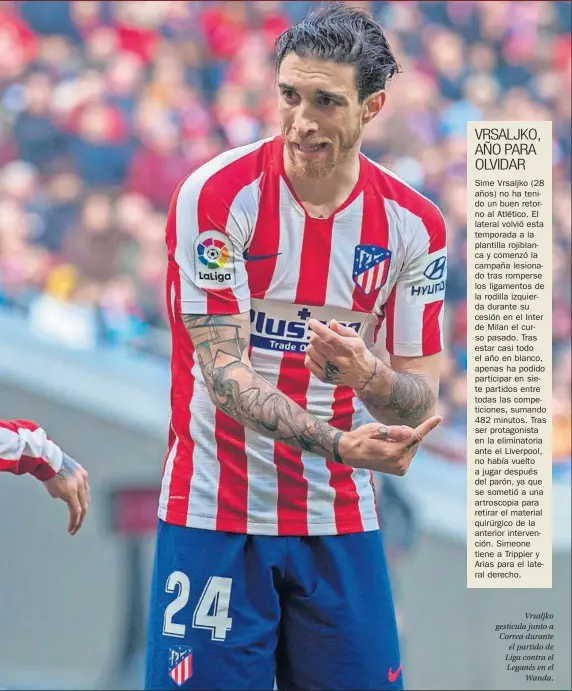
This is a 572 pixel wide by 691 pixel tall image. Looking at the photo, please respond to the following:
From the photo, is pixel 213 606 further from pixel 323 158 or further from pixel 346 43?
pixel 346 43

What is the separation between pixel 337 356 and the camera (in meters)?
1.66

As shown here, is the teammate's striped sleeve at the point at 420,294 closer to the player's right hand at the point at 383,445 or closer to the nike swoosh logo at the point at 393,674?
the player's right hand at the point at 383,445

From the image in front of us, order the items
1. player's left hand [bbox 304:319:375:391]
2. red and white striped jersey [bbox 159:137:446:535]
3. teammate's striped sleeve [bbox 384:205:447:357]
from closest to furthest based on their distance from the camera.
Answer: player's left hand [bbox 304:319:375:391] < red and white striped jersey [bbox 159:137:446:535] < teammate's striped sleeve [bbox 384:205:447:357]

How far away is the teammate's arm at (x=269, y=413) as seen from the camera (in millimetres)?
1650

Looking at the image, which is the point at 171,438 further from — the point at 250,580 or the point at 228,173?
the point at 228,173

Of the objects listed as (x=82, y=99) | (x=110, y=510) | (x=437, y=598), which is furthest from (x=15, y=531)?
(x=82, y=99)

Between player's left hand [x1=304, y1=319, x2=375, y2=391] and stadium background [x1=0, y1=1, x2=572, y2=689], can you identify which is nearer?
player's left hand [x1=304, y1=319, x2=375, y2=391]

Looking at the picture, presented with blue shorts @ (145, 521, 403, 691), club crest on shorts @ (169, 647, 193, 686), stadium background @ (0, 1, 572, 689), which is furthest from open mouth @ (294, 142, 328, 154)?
stadium background @ (0, 1, 572, 689)

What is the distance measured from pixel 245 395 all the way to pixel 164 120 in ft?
6.29

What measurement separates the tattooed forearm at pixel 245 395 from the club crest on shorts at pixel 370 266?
20 centimetres

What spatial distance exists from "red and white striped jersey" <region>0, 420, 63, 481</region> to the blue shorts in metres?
0.25

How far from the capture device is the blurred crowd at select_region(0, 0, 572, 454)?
3176 mm

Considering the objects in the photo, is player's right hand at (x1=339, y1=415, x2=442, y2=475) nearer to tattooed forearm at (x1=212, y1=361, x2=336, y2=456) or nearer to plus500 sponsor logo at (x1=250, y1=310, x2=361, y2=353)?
tattooed forearm at (x1=212, y1=361, x2=336, y2=456)

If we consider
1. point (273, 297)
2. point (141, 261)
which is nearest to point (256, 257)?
point (273, 297)
